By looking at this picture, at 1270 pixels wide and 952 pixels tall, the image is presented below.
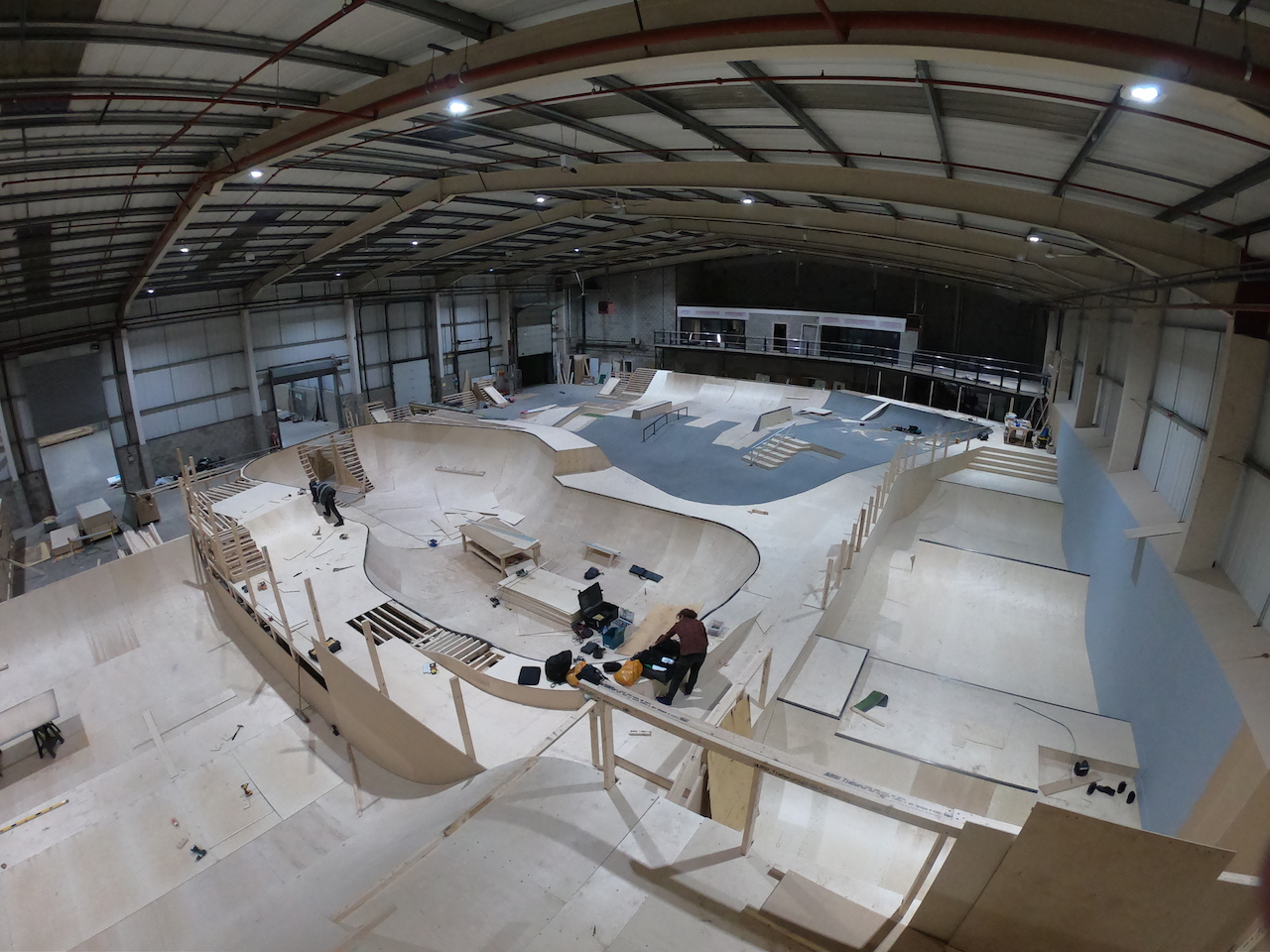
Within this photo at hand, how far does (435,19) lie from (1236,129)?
21.8 ft

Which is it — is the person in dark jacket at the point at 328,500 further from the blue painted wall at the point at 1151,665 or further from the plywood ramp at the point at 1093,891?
the blue painted wall at the point at 1151,665

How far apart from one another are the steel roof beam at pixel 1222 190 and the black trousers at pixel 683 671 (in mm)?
6517

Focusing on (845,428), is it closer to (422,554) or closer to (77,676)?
(422,554)

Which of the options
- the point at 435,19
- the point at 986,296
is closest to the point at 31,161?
the point at 435,19

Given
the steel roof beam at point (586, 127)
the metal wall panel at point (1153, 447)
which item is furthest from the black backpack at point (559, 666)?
the metal wall panel at point (1153, 447)

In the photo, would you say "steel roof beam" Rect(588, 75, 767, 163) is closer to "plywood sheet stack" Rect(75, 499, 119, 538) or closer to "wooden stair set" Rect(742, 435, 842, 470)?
"wooden stair set" Rect(742, 435, 842, 470)

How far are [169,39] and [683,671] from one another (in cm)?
796

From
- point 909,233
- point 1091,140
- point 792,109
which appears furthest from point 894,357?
point 1091,140

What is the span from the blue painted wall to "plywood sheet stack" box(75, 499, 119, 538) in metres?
21.7

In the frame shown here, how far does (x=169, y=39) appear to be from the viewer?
5414mm

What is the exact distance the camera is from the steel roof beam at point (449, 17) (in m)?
5.38

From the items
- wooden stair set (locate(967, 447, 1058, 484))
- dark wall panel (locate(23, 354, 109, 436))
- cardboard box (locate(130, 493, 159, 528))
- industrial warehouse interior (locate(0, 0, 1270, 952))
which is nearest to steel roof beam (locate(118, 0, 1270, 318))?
industrial warehouse interior (locate(0, 0, 1270, 952))

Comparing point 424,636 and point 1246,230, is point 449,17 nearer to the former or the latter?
point 424,636

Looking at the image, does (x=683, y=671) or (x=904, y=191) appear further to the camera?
(x=904, y=191)
